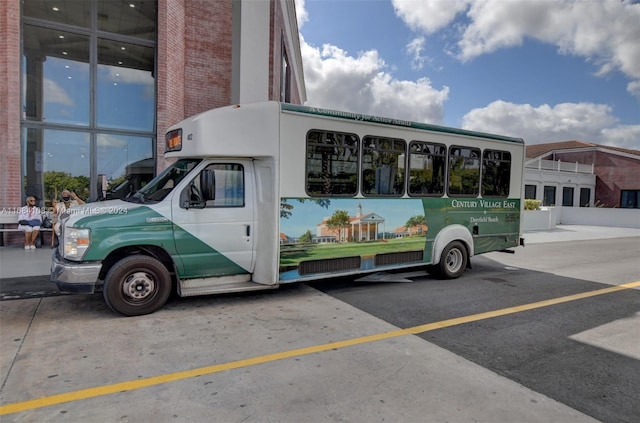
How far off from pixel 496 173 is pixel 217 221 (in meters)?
6.13

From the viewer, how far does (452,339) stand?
15.5 ft

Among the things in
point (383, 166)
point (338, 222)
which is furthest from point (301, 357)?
point (383, 166)

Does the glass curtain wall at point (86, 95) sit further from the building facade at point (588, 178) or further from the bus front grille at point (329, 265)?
the building facade at point (588, 178)

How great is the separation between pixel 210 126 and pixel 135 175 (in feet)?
25.3

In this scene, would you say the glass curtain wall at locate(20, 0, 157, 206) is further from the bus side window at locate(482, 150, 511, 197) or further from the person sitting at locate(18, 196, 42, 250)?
the bus side window at locate(482, 150, 511, 197)

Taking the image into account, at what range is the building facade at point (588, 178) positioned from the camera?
1140 inches

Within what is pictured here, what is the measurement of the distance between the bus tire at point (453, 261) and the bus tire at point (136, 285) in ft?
17.2

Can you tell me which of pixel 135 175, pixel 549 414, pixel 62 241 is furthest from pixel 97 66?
pixel 549 414

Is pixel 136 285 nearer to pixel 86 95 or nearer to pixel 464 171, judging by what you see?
pixel 464 171

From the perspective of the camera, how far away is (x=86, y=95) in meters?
11.8

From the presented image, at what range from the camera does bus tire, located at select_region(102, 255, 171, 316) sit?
526cm

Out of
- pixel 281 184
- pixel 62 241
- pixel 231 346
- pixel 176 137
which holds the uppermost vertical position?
pixel 176 137

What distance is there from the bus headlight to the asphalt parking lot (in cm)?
89

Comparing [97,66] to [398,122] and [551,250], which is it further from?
[551,250]
